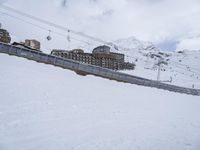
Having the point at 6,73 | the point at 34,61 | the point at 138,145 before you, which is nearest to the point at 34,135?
the point at 138,145

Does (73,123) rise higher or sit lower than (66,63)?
lower

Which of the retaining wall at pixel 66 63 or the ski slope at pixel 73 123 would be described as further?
the retaining wall at pixel 66 63

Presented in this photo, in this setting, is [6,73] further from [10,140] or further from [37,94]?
[10,140]

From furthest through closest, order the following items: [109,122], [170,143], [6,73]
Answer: [6,73] < [109,122] < [170,143]

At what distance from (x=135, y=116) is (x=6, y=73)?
9685mm

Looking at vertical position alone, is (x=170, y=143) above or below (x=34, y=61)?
below

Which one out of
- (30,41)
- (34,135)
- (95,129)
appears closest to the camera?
(34,135)

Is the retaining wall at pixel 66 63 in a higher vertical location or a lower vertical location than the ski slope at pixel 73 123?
higher

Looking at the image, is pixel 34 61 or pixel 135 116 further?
pixel 34 61

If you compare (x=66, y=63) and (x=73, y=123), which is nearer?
(x=73, y=123)

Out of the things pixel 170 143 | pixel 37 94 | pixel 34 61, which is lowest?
pixel 170 143

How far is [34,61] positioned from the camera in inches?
1057

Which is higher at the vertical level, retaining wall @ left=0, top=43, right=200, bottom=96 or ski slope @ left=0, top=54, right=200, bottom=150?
retaining wall @ left=0, top=43, right=200, bottom=96

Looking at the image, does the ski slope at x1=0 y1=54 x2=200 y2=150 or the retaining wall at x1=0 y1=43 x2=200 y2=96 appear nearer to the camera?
the ski slope at x1=0 y1=54 x2=200 y2=150
